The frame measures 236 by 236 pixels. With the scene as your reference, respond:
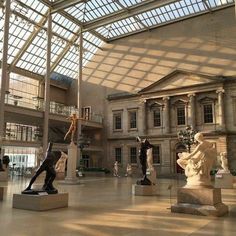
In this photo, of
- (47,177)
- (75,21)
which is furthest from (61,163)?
(75,21)

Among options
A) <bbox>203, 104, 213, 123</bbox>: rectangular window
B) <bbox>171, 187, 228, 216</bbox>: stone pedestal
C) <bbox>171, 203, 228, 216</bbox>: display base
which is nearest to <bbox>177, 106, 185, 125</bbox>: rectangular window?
<bbox>203, 104, 213, 123</bbox>: rectangular window

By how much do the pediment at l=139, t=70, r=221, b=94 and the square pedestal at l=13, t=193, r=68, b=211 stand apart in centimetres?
2901

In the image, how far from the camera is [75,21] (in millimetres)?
39062

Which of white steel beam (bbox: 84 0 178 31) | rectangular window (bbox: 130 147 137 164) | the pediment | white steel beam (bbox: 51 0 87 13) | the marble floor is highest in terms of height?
white steel beam (bbox: 84 0 178 31)

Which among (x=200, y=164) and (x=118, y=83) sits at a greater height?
(x=118, y=83)

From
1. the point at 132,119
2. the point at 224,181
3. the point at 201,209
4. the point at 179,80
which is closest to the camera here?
the point at 201,209

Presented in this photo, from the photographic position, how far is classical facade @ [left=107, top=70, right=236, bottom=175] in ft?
113

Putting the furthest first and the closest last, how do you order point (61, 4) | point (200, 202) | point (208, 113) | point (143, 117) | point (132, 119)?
1. point (132, 119)
2. point (143, 117)
3. point (208, 113)
4. point (61, 4)
5. point (200, 202)

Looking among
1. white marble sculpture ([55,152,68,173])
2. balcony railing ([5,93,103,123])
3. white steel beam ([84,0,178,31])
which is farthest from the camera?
white steel beam ([84,0,178,31])

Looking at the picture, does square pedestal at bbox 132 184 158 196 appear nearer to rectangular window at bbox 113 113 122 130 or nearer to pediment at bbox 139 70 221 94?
pediment at bbox 139 70 221 94

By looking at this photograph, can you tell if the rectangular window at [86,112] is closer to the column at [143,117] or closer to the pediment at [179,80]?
the column at [143,117]

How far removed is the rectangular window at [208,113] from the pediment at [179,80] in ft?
9.28

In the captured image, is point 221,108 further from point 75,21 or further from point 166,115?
point 75,21

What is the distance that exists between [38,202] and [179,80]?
102 feet
